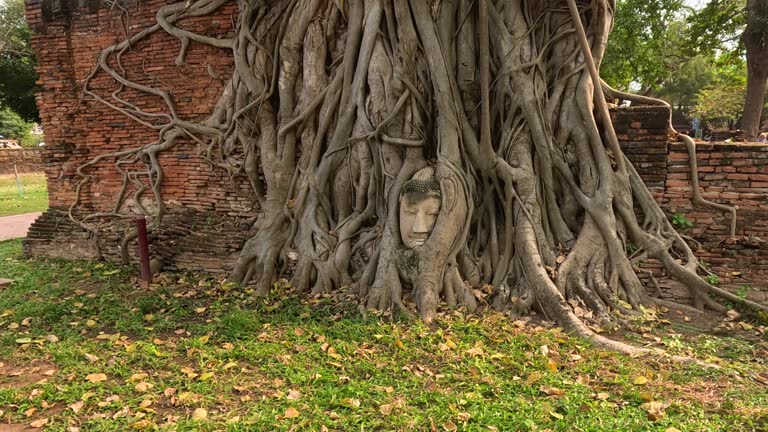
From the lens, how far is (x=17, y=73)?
14.2 m

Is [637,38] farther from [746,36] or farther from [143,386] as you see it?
[143,386]

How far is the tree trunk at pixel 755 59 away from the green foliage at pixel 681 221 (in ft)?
28.5

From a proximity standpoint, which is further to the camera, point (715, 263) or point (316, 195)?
point (316, 195)

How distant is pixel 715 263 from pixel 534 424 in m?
2.96

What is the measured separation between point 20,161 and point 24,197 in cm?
1003

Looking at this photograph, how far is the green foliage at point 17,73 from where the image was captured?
14.0 meters

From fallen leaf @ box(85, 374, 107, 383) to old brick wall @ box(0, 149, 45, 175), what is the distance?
22.4 meters

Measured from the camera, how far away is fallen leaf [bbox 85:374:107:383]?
298cm

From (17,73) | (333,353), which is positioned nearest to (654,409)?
(333,353)

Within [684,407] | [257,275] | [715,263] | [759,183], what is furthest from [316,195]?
[759,183]

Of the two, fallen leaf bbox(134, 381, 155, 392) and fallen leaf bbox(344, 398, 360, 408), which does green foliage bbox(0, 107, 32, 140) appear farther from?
fallen leaf bbox(344, 398, 360, 408)

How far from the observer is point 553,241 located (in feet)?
13.9

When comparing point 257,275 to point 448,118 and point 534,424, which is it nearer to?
point 448,118

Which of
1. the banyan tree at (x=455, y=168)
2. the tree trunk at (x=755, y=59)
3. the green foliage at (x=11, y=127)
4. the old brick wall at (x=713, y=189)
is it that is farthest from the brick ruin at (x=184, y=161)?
the green foliage at (x=11, y=127)
